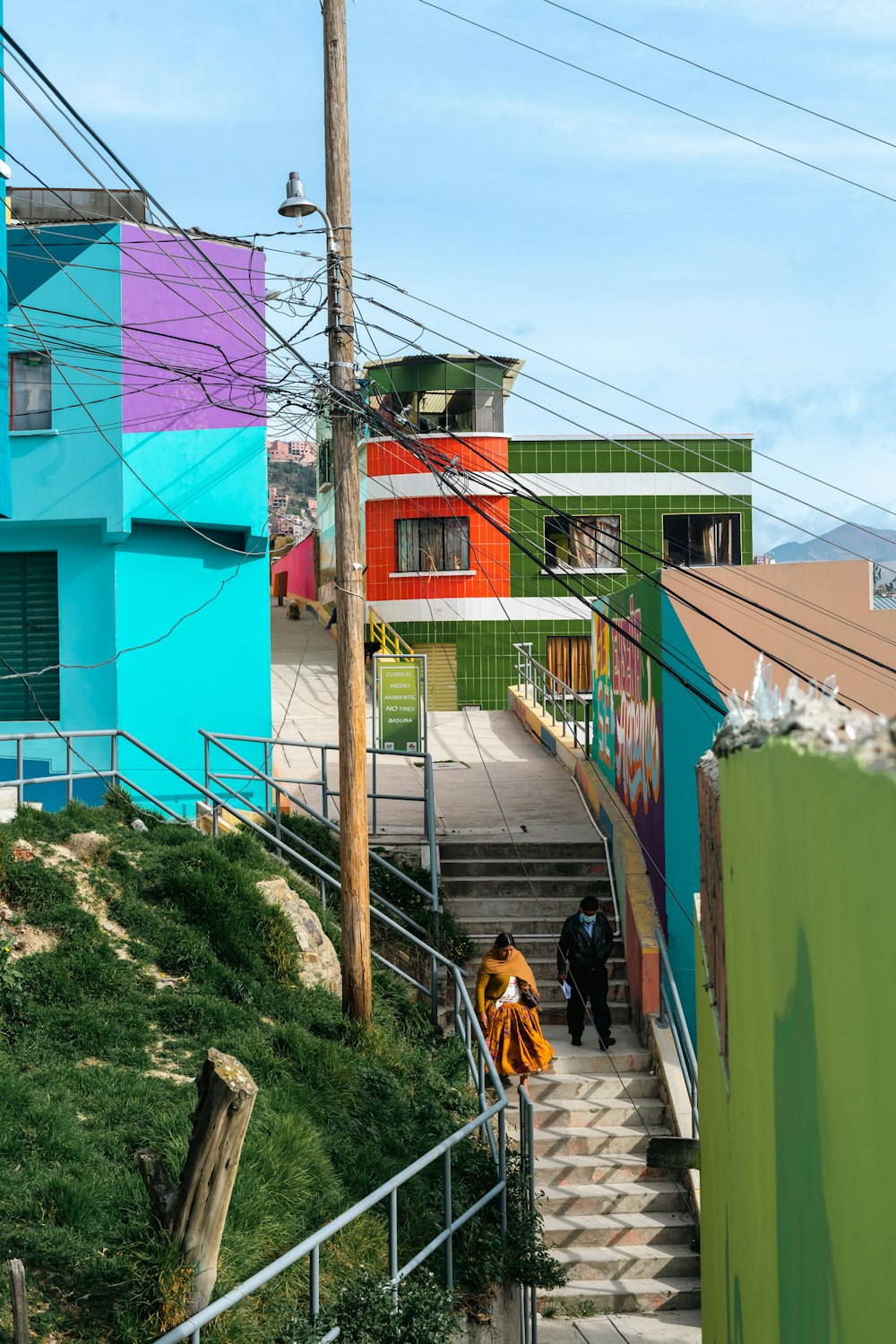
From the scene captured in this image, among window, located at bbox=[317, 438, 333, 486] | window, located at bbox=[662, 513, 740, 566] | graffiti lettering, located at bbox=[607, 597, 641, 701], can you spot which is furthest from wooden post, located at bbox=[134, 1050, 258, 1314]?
window, located at bbox=[317, 438, 333, 486]

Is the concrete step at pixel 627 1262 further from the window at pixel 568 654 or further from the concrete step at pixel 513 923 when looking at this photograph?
the window at pixel 568 654

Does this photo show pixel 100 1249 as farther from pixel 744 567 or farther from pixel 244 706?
pixel 244 706

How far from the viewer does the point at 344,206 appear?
11.2 metres

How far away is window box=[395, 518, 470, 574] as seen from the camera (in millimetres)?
33344

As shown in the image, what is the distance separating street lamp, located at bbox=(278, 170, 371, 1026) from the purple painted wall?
5.60m

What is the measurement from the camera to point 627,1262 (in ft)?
37.4

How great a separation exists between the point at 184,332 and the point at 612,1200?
440 inches

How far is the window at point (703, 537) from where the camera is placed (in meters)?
34.0

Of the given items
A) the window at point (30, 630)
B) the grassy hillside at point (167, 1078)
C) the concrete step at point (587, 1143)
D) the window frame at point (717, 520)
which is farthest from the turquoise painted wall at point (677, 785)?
the window frame at point (717, 520)

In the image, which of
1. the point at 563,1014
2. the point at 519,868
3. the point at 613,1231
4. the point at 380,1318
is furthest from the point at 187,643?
the point at 380,1318

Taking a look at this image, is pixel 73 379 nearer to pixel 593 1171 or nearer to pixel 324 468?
pixel 593 1171

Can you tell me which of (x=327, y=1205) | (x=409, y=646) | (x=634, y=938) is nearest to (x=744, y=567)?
(x=634, y=938)

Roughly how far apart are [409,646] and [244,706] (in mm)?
14519

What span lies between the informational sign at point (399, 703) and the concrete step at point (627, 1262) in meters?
9.56
